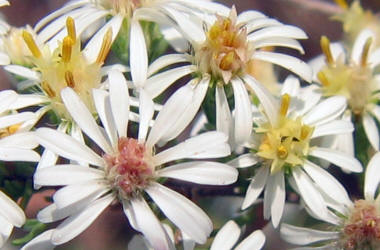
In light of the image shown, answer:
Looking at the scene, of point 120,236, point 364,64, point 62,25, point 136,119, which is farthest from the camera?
point 120,236

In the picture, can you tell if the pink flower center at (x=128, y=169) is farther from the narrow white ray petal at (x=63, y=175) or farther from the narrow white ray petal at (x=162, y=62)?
the narrow white ray petal at (x=162, y=62)

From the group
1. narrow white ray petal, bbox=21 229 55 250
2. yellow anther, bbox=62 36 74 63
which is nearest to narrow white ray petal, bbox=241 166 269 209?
narrow white ray petal, bbox=21 229 55 250

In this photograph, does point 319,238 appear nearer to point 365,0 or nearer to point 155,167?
point 155,167

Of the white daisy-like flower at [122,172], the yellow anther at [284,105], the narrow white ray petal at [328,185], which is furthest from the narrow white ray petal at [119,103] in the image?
the narrow white ray petal at [328,185]

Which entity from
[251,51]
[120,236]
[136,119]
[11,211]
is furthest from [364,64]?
[120,236]

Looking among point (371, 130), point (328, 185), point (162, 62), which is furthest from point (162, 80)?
point (371, 130)

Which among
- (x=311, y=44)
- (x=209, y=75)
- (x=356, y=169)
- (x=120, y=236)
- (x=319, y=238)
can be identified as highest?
(x=209, y=75)

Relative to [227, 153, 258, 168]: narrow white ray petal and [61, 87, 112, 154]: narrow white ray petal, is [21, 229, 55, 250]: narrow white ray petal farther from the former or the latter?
[227, 153, 258, 168]: narrow white ray petal
